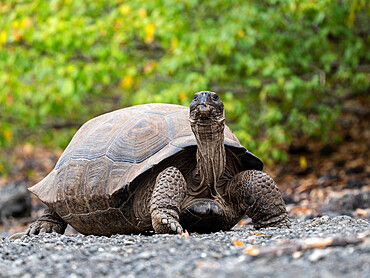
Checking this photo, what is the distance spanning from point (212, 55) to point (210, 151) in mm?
4157

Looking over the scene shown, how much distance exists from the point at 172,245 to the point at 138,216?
1.04 m

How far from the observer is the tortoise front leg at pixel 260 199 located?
3.41m

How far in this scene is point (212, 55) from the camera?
7270mm

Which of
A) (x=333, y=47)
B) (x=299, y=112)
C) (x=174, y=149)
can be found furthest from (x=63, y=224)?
(x=333, y=47)

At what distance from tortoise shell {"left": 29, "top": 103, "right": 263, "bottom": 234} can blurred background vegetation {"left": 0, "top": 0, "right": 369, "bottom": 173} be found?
2699mm

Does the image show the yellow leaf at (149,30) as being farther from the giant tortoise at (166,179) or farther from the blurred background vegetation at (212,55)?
the giant tortoise at (166,179)

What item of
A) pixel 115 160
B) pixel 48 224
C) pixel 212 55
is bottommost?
pixel 48 224

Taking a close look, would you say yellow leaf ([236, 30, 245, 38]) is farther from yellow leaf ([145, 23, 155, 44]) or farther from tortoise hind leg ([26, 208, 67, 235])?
tortoise hind leg ([26, 208, 67, 235])

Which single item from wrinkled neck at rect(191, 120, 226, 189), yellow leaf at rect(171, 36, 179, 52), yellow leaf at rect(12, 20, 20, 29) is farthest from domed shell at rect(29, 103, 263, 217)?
yellow leaf at rect(12, 20, 20, 29)

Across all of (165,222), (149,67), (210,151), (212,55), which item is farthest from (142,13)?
(165,222)

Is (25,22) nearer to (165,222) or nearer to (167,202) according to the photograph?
(167,202)

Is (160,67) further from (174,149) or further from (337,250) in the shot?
(337,250)

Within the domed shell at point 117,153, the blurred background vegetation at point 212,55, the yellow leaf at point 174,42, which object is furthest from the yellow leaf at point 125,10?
the domed shell at point 117,153

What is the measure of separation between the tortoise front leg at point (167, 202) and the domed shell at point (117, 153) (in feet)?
0.43
